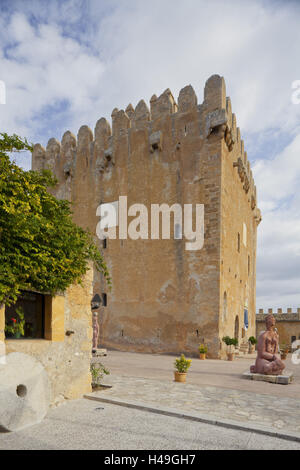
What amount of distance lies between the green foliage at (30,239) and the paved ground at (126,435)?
1.83 metres

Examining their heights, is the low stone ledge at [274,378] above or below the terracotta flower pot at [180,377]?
below

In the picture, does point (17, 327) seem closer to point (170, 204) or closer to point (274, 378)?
point (274, 378)

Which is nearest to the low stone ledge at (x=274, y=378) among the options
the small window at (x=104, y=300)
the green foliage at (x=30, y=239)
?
the green foliage at (x=30, y=239)

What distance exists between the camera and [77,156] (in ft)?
78.4

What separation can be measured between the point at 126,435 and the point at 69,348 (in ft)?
7.48

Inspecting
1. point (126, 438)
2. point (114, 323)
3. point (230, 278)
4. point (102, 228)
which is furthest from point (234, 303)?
point (126, 438)

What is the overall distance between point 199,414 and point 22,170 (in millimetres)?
4712

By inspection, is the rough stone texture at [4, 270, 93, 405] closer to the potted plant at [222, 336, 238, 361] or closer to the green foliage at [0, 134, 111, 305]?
the green foliage at [0, 134, 111, 305]

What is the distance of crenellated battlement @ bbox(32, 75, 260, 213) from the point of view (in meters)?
18.1

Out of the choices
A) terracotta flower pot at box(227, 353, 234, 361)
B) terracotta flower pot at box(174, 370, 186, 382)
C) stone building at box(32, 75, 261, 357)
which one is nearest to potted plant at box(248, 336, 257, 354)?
stone building at box(32, 75, 261, 357)

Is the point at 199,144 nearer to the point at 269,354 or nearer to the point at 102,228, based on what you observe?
the point at 102,228

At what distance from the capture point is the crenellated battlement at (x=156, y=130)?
18125 mm

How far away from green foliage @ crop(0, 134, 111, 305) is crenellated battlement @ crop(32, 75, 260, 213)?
1320cm

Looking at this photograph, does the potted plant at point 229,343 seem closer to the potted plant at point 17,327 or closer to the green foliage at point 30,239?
the green foliage at point 30,239
